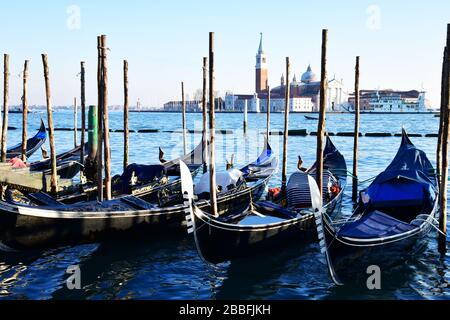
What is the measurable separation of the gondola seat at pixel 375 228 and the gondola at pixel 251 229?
2.69 feet

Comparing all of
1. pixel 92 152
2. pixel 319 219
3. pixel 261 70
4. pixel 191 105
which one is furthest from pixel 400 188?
pixel 191 105

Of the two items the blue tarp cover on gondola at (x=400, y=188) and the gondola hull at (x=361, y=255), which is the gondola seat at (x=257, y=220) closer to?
the gondola hull at (x=361, y=255)

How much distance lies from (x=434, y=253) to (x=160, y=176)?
24.0 ft

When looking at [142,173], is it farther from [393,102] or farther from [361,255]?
[393,102]

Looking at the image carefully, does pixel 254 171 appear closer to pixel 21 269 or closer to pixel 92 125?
pixel 92 125

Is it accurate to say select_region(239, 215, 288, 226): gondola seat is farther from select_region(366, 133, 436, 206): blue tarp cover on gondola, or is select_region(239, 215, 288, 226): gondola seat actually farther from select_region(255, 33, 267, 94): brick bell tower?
select_region(255, 33, 267, 94): brick bell tower

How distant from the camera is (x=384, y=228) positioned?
931 centimetres

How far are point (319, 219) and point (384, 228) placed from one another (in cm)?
199

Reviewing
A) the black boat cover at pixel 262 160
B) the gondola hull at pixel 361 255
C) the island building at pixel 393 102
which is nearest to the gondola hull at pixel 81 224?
the gondola hull at pixel 361 255

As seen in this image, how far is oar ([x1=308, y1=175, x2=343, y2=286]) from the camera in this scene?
764 centimetres

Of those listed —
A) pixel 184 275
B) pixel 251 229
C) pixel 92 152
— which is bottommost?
pixel 184 275

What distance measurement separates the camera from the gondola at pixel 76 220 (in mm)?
9820

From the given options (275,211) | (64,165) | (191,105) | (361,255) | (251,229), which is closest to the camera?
(361,255)
